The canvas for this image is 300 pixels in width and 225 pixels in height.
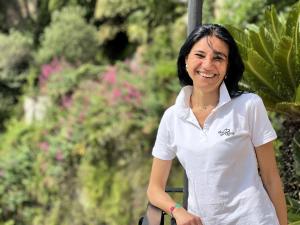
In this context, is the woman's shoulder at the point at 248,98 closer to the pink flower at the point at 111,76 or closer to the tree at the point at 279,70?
the tree at the point at 279,70

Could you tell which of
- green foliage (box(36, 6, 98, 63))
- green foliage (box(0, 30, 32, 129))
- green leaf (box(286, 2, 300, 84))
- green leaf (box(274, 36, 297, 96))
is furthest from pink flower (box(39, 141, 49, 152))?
green leaf (box(286, 2, 300, 84))

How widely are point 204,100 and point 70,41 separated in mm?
12826

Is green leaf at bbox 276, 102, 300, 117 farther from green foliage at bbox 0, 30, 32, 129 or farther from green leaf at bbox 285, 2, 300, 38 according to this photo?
green foliage at bbox 0, 30, 32, 129

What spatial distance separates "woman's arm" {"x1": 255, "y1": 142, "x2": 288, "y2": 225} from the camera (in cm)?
245

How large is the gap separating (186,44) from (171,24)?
11188mm

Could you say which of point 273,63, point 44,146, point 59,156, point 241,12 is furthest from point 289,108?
point 44,146

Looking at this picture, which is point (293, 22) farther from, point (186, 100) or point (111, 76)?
point (111, 76)

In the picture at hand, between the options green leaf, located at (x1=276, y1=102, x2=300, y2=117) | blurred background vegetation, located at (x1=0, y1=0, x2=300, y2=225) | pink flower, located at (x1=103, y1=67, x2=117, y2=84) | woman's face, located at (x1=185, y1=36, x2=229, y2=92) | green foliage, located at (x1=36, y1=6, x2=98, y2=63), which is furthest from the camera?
green foliage, located at (x1=36, y1=6, x2=98, y2=63)

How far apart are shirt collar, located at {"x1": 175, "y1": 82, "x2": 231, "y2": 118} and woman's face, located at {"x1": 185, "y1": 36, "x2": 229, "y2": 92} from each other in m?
0.05

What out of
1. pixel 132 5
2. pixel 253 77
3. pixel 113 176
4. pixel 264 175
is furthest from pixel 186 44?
pixel 132 5

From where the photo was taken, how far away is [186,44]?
2570 mm

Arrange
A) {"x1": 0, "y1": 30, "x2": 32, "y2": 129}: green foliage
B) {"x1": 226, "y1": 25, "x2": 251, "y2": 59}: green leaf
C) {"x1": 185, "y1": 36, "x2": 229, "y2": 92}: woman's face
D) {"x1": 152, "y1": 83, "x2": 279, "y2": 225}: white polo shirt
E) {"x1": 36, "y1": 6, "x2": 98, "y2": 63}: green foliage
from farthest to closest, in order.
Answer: {"x1": 0, "y1": 30, "x2": 32, "y2": 129}: green foliage
{"x1": 36, "y1": 6, "x2": 98, "y2": 63}: green foliage
{"x1": 226, "y1": 25, "x2": 251, "y2": 59}: green leaf
{"x1": 185, "y1": 36, "x2": 229, "y2": 92}: woman's face
{"x1": 152, "y1": 83, "x2": 279, "y2": 225}: white polo shirt

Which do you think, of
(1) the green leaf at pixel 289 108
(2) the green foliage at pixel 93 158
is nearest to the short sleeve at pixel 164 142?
(1) the green leaf at pixel 289 108

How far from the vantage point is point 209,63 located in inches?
97.7
